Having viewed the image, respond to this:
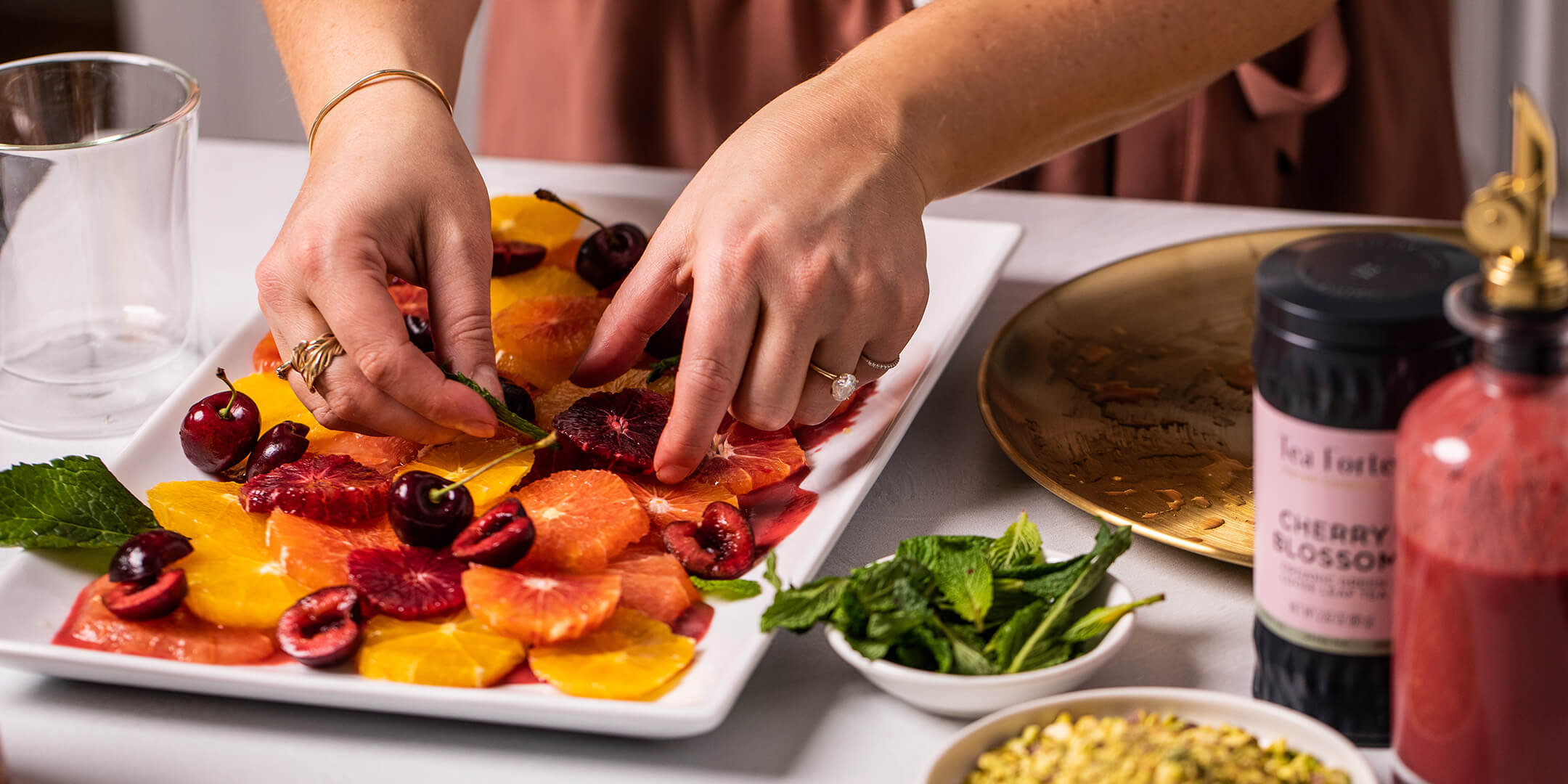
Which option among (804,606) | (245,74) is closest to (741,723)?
(804,606)

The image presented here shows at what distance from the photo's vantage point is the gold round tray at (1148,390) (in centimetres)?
105

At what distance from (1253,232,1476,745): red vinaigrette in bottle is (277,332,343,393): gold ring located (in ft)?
2.16

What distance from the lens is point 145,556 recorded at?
0.93 meters

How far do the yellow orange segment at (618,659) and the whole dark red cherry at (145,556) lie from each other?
251mm

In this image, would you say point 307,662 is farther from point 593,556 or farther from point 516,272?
point 516,272

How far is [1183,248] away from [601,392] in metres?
0.63

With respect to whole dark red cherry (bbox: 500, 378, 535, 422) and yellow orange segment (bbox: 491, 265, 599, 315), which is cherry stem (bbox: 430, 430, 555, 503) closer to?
whole dark red cherry (bbox: 500, 378, 535, 422)

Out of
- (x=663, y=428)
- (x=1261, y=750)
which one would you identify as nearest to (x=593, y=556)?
(x=663, y=428)

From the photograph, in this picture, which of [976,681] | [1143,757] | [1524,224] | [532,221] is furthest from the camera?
[532,221]

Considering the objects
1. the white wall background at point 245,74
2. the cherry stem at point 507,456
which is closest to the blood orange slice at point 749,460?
the cherry stem at point 507,456

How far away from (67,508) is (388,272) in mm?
284

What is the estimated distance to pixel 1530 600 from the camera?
649mm

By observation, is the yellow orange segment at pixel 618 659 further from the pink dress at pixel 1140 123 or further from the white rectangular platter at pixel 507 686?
the pink dress at pixel 1140 123

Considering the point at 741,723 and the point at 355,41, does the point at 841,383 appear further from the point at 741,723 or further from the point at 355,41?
the point at 355,41
